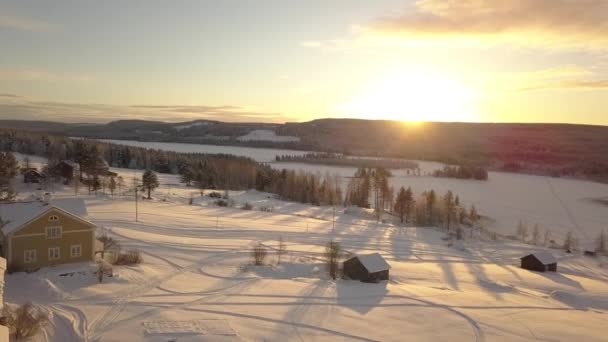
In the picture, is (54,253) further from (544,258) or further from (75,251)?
(544,258)

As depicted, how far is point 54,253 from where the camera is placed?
74.4ft

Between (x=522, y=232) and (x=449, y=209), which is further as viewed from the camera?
(x=449, y=209)

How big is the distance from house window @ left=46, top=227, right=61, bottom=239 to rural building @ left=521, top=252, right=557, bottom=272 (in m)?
34.8

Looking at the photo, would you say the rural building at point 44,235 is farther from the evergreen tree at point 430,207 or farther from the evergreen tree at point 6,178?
the evergreen tree at point 430,207

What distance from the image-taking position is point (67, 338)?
575 inches

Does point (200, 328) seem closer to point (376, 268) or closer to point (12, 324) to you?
point (12, 324)

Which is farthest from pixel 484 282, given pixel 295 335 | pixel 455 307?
pixel 295 335

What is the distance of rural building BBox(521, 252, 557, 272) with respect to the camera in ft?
115

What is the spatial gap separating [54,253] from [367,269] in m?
17.6

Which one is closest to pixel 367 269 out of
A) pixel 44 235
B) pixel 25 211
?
pixel 44 235

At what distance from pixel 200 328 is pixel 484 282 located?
2097cm

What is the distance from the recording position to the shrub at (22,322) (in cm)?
1375

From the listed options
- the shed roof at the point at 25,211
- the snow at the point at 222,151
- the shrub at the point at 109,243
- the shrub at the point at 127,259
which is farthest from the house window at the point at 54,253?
the snow at the point at 222,151

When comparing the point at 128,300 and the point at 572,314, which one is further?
the point at 572,314
